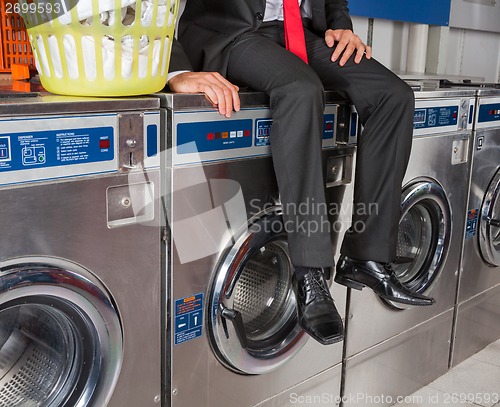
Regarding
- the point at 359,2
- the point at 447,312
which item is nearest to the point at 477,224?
the point at 447,312

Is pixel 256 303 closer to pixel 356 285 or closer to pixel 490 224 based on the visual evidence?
pixel 356 285

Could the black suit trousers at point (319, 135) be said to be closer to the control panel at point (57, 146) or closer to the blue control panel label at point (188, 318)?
the blue control panel label at point (188, 318)

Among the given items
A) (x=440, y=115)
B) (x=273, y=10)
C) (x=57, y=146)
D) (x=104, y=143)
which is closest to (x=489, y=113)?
(x=440, y=115)

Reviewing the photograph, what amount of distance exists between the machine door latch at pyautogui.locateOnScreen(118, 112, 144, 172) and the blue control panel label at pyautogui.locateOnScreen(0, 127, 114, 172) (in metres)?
0.03

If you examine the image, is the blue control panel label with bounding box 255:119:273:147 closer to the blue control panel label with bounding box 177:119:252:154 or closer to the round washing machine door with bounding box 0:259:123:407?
the blue control panel label with bounding box 177:119:252:154

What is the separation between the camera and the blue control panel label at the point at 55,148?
4.42ft

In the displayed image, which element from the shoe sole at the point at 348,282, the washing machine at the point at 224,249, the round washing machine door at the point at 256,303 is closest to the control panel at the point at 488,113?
the washing machine at the point at 224,249

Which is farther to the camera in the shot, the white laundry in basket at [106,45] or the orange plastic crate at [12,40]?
the orange plastic crate at [12,40]

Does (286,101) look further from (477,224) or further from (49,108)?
(477,224)

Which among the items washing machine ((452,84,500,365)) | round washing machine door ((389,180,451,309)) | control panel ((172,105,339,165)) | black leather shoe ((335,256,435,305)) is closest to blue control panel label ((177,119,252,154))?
Answer: control panel ((172,105,339,165))

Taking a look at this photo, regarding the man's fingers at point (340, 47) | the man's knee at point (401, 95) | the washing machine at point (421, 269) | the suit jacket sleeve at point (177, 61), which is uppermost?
the man's fingers at point (340, 47)

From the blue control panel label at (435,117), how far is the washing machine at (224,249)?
1.24 ft

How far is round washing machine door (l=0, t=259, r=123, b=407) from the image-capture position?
1406 mm

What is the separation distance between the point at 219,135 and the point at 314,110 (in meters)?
0.27
